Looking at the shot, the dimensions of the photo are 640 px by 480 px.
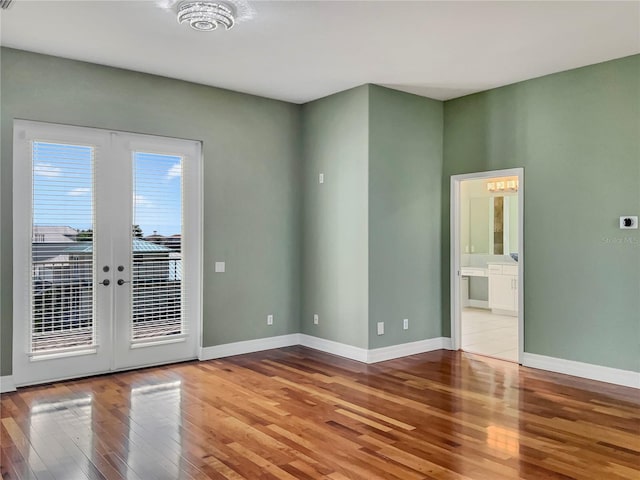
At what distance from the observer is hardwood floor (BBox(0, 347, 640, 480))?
10.0 feet

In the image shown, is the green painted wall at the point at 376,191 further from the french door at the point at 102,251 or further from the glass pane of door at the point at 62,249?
the glass pane of door at the point at 62,249

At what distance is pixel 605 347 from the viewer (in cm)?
484

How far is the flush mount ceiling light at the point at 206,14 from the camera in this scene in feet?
11.8

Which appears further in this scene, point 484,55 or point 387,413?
point 484,55

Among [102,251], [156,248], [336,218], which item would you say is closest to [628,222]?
[336,218]

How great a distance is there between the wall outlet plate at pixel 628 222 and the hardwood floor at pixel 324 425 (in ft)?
4.67

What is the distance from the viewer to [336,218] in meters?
5.97

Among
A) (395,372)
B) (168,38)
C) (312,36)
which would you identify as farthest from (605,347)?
Result: (168,38)

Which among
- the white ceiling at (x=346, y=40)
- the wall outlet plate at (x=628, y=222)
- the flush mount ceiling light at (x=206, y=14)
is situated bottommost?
the wall outlet plate at (x=628, y=222)

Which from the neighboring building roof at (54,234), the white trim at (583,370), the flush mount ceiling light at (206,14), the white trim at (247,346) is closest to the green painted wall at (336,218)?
the white trim at (247,346)

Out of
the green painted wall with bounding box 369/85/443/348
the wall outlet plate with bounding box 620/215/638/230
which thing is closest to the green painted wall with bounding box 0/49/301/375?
the green painted wall with bounding box 369/85/443/348

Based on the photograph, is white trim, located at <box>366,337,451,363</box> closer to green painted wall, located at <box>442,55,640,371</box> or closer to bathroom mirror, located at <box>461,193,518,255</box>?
green painted wall, located at <box>442,55,640,371</box>

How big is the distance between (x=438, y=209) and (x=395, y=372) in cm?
209

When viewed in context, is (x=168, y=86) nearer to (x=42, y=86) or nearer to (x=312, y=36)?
(x=42, y=86)
